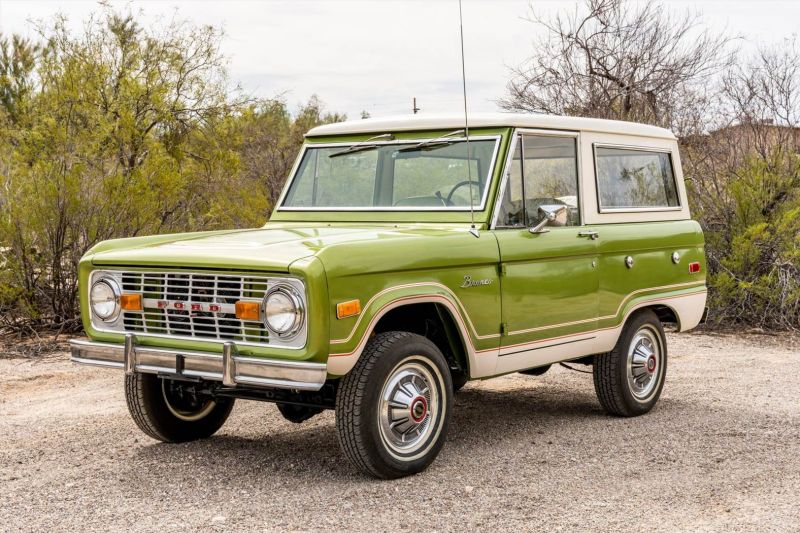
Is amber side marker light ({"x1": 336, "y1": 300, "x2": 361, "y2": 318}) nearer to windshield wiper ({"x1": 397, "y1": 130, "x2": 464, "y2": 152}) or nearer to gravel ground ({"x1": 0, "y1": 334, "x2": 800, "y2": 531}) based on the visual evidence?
gravel ground ({"x1": 0, "y1": 334, "x2": 800, "y2": 531})

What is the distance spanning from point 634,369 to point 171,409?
3157 millimetres

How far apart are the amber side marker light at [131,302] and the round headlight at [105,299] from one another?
2.2 inches

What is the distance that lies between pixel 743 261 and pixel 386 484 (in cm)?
777

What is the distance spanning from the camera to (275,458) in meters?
5.85

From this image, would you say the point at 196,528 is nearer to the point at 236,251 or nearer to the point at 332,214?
the point at 236,251

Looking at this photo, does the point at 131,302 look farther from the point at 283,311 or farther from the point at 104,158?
the point at 104,158

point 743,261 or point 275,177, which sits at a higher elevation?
point 275,177

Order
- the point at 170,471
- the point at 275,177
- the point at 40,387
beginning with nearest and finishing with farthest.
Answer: the point at 170,471 < the point at 40,387 < the point at 275,177

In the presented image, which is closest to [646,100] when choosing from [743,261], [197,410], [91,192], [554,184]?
[743,261]

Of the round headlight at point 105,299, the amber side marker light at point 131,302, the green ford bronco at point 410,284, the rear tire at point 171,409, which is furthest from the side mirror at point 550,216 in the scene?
the round headlight at point 105,299

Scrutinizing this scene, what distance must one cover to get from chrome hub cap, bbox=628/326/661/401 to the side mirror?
1284mm

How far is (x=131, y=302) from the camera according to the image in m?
5.46

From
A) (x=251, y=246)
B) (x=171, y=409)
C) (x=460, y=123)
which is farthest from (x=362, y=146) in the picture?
(x=171, y=409)

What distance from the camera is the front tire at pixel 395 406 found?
16.8 feet
